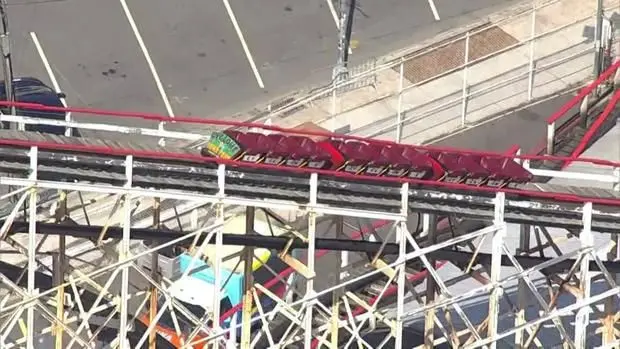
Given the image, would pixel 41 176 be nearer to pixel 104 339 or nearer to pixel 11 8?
pixel 104 339

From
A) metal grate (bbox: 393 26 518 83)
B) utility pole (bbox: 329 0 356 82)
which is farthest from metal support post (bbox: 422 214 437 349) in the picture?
metal grate (bbox: 393 26 518 83)

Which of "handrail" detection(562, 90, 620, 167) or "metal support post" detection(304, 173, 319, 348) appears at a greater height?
"handrail" detection(562, 90, 620, 167)

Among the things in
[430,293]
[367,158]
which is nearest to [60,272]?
[367,158]

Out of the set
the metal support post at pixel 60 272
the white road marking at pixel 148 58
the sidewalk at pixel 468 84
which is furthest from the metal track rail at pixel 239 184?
the white road marking at pixel 148 58

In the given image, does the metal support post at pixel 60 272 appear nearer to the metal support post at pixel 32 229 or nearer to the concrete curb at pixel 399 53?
the metal support post at pixel 32 229

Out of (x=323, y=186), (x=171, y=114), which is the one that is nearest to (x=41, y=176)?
(x=323, y=186)

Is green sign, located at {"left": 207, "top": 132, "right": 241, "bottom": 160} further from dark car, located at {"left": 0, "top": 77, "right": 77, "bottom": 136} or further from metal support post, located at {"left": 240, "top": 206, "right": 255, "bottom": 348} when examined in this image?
dark car, located at {"left": 0, "top": 77, "right": 77, "bottom": 136}
